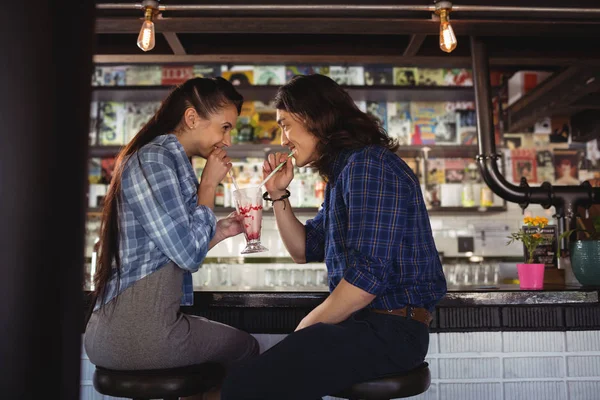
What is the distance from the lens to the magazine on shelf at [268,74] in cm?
480

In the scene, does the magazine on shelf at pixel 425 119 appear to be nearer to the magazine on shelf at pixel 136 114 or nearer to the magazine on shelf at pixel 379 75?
the magazine on shelf at pixel 379 75

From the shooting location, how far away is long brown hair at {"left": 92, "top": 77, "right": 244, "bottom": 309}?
5.00 feet

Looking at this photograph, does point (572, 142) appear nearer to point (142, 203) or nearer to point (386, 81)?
point (386, 81)

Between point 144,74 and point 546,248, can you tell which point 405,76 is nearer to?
point 144,74

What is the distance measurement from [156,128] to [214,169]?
253 millimetres

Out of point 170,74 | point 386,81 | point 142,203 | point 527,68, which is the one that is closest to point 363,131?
point 142,203

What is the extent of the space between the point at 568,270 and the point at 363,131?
1.58 metres

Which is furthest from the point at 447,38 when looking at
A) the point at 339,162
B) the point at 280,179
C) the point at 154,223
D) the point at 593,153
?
the point at 593,153

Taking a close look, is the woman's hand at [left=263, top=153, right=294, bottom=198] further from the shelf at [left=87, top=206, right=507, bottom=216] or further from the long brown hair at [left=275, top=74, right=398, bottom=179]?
the shelf at [left=87, top=206, right=507, bottom=216]

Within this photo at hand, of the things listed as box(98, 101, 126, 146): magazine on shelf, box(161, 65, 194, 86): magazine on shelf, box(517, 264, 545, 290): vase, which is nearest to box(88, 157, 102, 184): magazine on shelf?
box(98, 101, 126, 146): magazine on shelf

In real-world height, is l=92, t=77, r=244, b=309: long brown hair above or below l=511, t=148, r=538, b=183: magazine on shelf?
below

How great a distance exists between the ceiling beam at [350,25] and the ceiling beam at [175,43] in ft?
0.62

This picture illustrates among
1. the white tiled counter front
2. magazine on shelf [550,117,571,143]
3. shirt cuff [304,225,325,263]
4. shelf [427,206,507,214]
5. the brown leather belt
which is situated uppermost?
magazine on shelf [550,117,571,143]

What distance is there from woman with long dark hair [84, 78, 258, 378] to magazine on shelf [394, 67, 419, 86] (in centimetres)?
356
